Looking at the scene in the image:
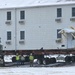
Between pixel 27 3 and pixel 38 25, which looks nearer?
pixel 38 25

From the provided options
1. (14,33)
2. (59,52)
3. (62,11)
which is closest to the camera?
(59,52)

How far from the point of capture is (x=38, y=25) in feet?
150

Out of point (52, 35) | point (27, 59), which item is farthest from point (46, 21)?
point (27, 59)

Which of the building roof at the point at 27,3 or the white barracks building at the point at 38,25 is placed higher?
the building roof at the point at 27,3

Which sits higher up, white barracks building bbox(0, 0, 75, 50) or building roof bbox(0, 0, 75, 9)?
building roof bbox(0, 0, 75, 9)

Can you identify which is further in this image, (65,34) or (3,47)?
(3,47)

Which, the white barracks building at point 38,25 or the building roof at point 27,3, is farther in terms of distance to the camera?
the building roof at point 27,3

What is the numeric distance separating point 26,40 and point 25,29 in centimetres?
129

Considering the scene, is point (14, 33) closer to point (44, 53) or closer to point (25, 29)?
point (25, 29)

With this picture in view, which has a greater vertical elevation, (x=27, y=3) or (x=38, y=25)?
(x=27, y=3)

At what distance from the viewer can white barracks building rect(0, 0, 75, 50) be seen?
4409cm

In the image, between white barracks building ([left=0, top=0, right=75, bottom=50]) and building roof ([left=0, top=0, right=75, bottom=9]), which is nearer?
white barracks building ([left=0, top=0, right=75, bottom=50])

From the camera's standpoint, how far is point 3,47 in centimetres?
4791

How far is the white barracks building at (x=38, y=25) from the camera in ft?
145
